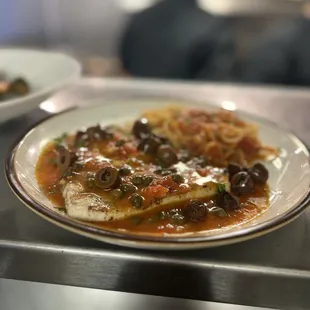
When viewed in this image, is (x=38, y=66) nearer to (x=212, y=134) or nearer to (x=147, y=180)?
(x=212, y=134)

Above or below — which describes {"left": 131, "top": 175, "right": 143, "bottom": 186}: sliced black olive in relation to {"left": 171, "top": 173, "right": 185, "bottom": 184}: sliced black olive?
above

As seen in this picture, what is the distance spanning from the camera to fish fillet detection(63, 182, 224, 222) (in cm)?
94

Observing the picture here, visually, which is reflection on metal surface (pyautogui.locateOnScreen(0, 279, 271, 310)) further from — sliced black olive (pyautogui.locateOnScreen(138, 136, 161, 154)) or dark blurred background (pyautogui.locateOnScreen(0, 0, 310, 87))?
dark blurred background (pyautogui.locateOnScreen(0, 0, 310, 87))

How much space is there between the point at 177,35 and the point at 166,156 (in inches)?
78.1

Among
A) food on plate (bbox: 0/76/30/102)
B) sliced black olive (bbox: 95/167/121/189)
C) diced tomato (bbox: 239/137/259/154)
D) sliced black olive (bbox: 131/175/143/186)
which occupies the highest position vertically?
sliced black olive (bbox: 95/167/121/189)

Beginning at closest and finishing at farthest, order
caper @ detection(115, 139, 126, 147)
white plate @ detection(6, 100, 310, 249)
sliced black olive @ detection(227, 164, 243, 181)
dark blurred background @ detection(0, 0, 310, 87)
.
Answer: white plate @ detection(6, 100, 310, 249), sliced black olive @ detection(227, 164, 243, 181), caper @ detection(115, 139, 126, 147), dark blurred background @ detection(0, 0, 310, 87)

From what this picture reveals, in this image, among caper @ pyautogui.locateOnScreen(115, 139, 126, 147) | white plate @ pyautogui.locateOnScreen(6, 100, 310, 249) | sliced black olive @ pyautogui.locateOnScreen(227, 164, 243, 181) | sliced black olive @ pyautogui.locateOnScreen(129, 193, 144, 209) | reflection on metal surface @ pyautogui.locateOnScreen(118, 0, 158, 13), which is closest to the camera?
white plate @ pyautogui.locateOnScreen(6, 100, 310, 249)

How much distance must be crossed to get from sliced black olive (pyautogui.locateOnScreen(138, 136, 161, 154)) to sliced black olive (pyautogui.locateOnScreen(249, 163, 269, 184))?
8.4 inches

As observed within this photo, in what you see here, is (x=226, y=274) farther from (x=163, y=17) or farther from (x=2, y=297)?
(x=163, y=17)

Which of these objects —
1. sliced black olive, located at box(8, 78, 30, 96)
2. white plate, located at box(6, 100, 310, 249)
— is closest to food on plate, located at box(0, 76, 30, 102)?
sliced black olive, located at box(8, 78, 30, 96)

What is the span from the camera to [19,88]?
1581 millimetres

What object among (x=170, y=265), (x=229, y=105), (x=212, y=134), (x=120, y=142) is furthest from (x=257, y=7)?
(x=170, y=265)

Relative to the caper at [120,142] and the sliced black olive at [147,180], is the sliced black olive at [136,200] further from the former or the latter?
the caper at [120,142]

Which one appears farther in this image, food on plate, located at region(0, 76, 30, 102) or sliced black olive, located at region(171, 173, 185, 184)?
food on plate, located at region(0, 76, 30, 102)
